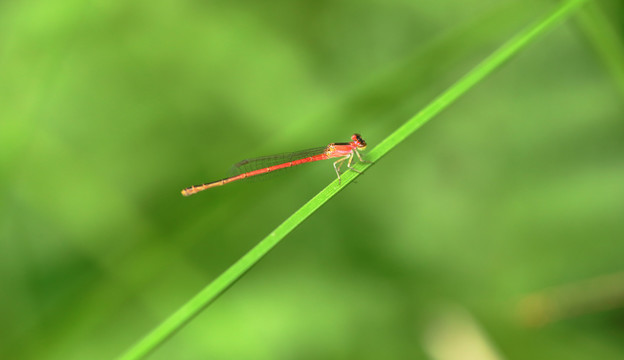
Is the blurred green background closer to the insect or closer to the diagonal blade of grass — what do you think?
the insect

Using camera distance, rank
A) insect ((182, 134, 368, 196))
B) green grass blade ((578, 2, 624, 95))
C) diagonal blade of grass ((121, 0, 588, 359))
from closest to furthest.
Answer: diagonal blade of grass ((121, 0, 588, 359)) < green grass blade ((578, 2, 624, 95)) < insect ((182, 134, 368, 196))

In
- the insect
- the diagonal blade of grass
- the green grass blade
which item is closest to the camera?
the diagonal blade of grass

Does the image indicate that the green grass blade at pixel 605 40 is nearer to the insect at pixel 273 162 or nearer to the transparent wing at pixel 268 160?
the insect at pixel 273 162

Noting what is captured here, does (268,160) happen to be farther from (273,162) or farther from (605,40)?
(605,40)

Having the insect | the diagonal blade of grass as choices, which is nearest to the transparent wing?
the insect

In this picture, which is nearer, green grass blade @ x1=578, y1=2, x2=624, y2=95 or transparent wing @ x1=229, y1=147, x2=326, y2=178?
green grass blade @ x1=578, y1=2, x2=624, y2=95

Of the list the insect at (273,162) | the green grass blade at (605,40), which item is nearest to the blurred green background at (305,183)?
the green grass blade at (605,40)
